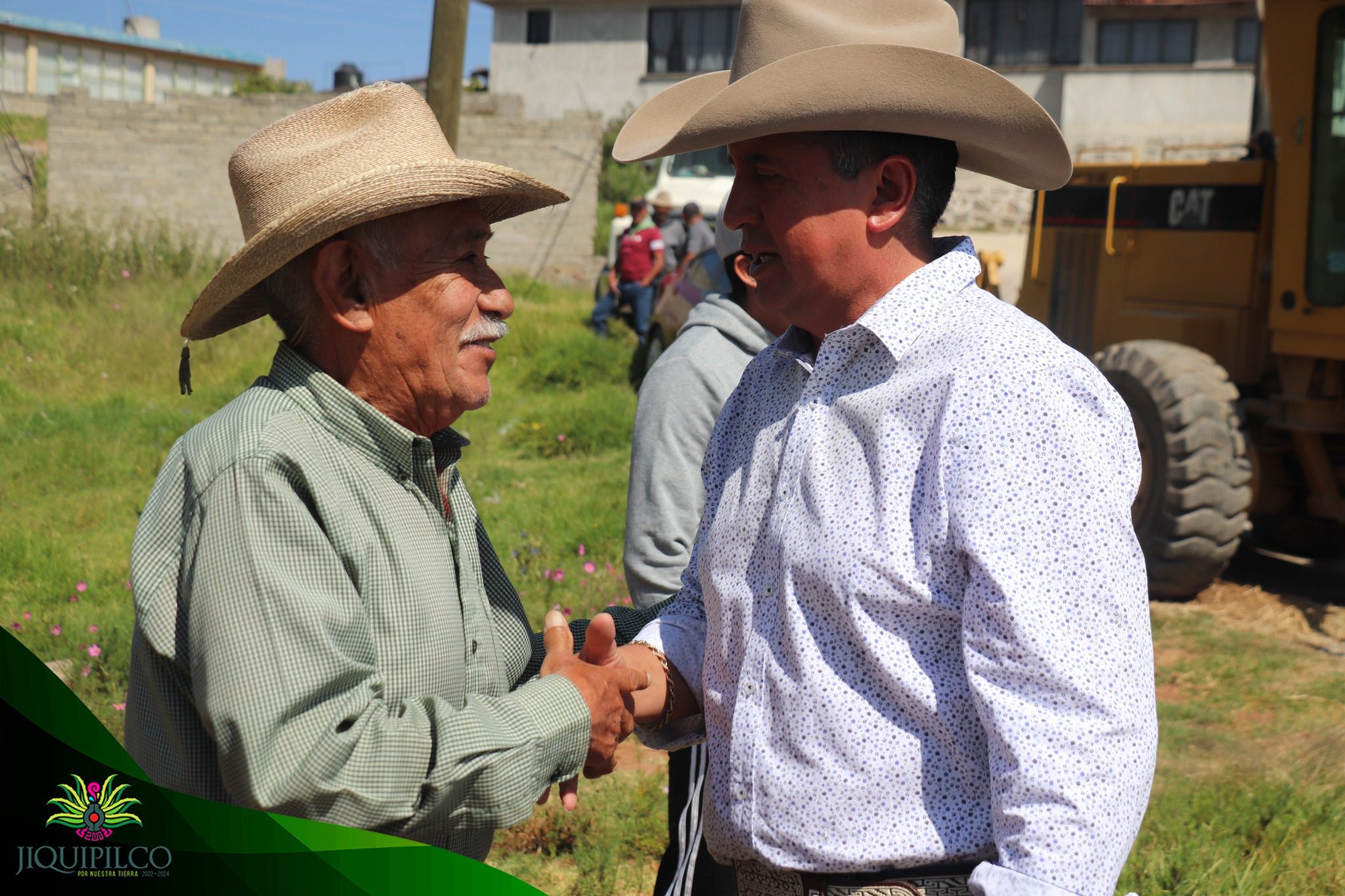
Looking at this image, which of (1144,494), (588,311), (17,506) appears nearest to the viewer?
(1144,494)

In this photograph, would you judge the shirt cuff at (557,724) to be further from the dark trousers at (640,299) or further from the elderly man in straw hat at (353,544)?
the dark trousers at (640,299)

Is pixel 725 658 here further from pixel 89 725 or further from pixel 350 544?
pixel 89 725

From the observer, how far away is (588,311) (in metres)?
17.3

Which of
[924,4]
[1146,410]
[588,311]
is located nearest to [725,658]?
[924,4]

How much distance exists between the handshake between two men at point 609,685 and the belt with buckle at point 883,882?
1.25 ft

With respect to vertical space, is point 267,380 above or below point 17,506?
above

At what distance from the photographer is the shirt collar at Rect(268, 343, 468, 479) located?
2.13 meters

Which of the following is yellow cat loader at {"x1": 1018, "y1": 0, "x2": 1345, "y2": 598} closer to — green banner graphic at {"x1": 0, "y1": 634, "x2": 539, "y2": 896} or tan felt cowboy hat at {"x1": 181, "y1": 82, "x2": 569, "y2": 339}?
tan felt cowboy hat at {"x1": 181, "y1": 82, "x2": 569, "y2": 339}

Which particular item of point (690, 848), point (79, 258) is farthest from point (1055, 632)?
point (79, 258)

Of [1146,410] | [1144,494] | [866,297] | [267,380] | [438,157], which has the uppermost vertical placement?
[438,157]

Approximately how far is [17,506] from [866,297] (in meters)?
7.11

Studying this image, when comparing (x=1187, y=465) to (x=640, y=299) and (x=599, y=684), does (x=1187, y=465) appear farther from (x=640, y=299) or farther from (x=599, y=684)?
(x=640, y=299)

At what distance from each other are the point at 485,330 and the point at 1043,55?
30.4m

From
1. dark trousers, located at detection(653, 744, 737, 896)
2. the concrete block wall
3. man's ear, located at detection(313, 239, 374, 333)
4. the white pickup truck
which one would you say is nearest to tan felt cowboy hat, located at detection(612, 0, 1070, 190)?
man's ear, located at detection(313, 239, 374, 333)
